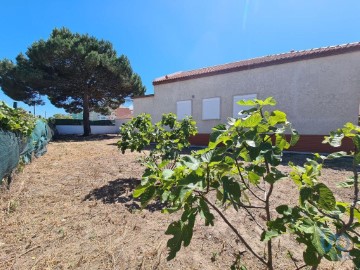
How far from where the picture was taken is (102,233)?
10.4 ft

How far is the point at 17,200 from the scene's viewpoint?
4219 mm

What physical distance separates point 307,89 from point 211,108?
489 centimetres

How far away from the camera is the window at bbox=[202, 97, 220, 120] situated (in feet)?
41.0

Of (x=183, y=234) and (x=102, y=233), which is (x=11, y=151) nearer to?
Result: (x=102, y=233)

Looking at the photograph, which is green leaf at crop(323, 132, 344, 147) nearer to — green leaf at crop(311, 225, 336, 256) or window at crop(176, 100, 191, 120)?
green leaf at crop(311, 225, 336, 256)

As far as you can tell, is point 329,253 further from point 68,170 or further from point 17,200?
point 68,170

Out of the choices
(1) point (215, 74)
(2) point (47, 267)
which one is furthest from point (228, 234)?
(1) point (215, 74)

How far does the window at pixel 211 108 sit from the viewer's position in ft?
41.0

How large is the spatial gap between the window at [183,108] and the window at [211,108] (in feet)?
3.62

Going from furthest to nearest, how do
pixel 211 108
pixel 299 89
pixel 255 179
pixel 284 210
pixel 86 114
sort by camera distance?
pixel 86 114, pixel 211 108, pixel 299 89, pixel 255 179, pixel 284 210

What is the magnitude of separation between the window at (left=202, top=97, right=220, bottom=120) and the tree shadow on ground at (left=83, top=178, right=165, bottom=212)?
26.4 feet

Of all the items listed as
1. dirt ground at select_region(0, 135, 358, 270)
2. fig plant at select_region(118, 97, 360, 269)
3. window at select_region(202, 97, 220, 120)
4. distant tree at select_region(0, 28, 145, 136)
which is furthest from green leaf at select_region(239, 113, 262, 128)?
distant tree at select_region(0, 28, 145, 136)

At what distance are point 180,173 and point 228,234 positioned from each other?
2493mm

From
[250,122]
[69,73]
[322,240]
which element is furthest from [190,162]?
[69,73]
